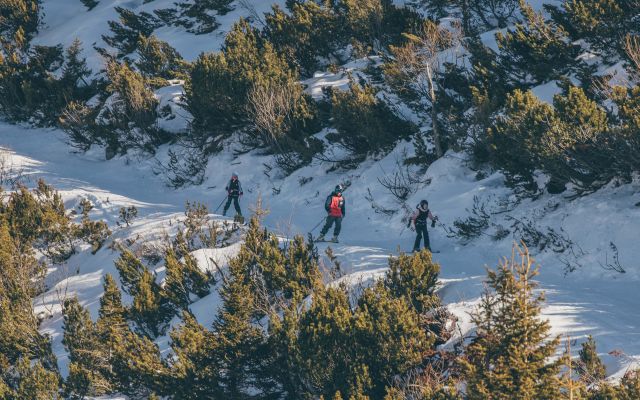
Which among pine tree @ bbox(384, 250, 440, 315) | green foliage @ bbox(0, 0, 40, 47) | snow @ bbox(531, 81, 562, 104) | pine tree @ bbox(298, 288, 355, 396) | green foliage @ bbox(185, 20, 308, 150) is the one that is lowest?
pine tree @ bbox(298, 288, 355, 396)

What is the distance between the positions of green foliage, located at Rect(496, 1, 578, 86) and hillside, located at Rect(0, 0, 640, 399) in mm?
74

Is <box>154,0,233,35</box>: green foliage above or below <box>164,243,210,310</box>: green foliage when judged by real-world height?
above

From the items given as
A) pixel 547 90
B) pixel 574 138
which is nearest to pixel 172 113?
pixel 547 90

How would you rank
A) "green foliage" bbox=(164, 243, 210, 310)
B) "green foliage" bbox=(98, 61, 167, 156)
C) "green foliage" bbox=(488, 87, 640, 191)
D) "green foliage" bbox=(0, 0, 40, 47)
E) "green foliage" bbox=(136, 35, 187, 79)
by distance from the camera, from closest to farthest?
"green foliage" bbox=(488, 87, 640, 191) → "green foliage" bbox=(164, 243, 210, 310) → "green foliage" bbox=(98, 61, 167, 156) → "green foliage" bbox=(136, 35, 187, 79) → "green foliage" bbox=(0, 0, 40, 47)

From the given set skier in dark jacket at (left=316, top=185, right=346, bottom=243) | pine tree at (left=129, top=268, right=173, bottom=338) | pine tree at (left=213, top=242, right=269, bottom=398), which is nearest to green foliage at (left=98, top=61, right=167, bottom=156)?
skier in dark jacket at (left=316, top=185, right=346, bottom=243)

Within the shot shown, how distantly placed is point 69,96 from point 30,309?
1559cm

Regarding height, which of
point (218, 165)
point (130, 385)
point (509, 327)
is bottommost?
point (130, 385)

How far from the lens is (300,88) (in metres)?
18.3

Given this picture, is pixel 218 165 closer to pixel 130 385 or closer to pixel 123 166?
pixel 123 166

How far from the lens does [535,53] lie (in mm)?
14742

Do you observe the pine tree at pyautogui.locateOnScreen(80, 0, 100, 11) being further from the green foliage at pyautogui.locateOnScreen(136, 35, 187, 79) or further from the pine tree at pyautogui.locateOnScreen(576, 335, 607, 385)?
the pine tree at pyautogui.locateOnScreen(576, 335, 607, 385)

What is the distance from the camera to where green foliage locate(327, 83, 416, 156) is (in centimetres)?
1600

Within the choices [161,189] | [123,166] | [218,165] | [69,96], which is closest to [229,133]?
[218,165]

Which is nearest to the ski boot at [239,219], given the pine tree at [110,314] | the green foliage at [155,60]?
the pine tree at [110,314]
